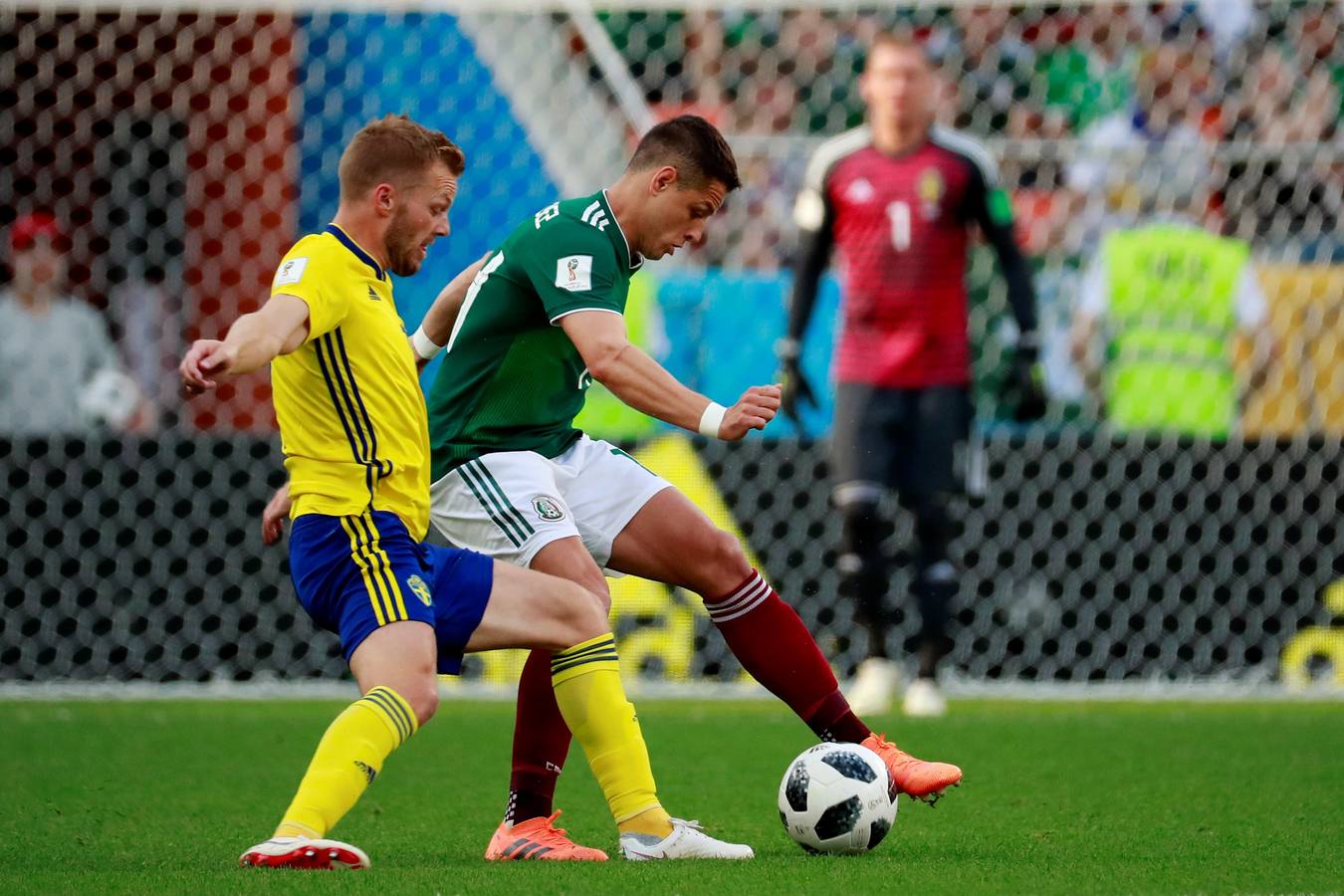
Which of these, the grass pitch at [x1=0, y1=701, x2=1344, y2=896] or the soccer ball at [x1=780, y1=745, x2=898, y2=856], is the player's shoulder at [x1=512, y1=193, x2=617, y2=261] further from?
the grass pitch at [x1=0, y1=701, x2=1344, y2=896]

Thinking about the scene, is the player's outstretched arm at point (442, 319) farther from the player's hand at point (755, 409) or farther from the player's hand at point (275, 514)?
the player's hand at point (755, 409)

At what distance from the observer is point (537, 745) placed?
3982 millimetres

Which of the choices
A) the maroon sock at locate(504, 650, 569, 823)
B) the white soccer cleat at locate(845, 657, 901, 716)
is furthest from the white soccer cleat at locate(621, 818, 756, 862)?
the white soccer cleat at locate(845, 657, 901, 716)

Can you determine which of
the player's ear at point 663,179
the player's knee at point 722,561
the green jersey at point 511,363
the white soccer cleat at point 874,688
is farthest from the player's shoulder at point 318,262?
the white soccer cleat at point 874,688

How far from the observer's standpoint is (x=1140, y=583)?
7715 millimetres

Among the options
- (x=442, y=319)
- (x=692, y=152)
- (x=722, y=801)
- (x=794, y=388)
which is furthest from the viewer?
(x=794, y=388)

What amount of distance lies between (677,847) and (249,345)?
125cm

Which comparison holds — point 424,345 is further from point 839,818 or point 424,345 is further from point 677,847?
point 839,818

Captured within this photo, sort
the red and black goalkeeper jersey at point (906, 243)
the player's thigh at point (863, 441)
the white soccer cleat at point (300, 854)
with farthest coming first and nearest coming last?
the red and black goalkeeper jersey at point (906, 243), the player's thigh at point (863, 441), the white soccer cleat at point (300, 854)

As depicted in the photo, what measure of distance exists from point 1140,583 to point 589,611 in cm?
454

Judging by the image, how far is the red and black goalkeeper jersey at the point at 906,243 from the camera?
7.02m

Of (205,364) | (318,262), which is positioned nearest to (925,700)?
(318,262)

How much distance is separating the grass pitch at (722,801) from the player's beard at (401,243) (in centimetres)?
115

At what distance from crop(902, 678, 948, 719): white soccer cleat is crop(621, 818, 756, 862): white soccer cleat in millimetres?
3231
